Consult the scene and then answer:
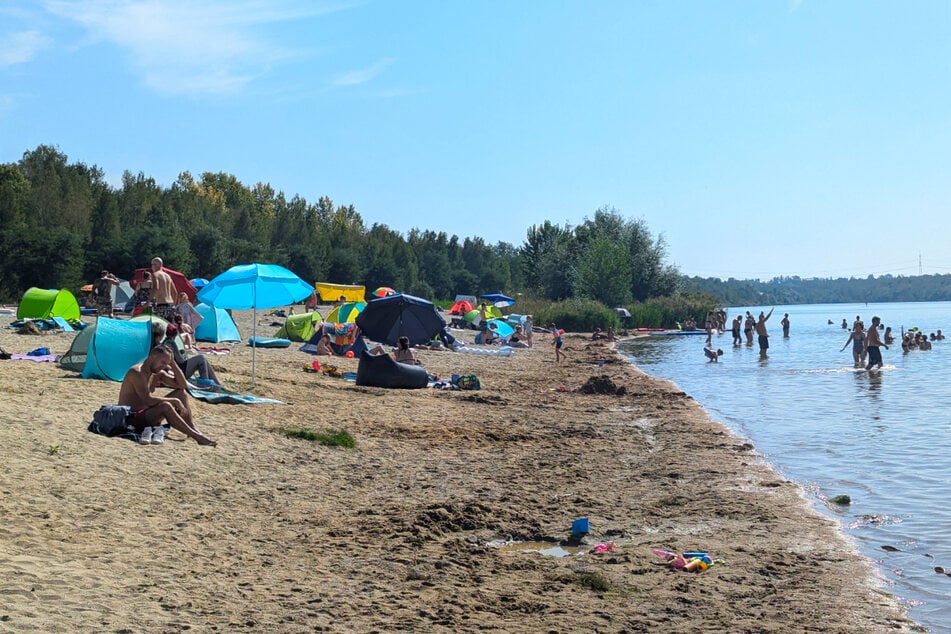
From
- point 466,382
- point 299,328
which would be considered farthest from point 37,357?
point 299,328

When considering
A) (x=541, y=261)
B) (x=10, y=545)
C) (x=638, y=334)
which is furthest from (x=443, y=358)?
(x=541, y=261)

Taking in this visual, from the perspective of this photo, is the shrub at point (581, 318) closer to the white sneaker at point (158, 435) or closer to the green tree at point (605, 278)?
the green tree at point (605, 278)

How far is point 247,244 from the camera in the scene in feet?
208

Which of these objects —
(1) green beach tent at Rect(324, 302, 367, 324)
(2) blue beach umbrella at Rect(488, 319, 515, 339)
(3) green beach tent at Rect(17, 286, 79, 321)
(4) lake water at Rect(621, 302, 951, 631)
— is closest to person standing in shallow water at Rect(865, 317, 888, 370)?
(4) lake water at Rect(621, 302, 951, 631)

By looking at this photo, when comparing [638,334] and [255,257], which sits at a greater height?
[255,257]

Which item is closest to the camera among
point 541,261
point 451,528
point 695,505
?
point 451,528

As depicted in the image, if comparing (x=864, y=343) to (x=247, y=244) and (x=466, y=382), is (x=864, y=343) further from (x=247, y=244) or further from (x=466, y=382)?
(x=247, y=244)

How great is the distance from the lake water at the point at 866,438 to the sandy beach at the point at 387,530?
1.41 feet

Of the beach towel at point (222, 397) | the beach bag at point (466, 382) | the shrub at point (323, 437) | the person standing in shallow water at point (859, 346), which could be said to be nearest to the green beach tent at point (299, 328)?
the beach bag at point (466, 382)

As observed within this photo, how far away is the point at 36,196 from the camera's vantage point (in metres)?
51.9

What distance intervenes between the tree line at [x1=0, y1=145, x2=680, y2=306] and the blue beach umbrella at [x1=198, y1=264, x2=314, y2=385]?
1123 inches

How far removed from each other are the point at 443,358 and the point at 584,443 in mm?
13213

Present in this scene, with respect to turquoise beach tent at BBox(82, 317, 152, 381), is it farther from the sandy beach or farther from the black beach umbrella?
the black beach umbrella

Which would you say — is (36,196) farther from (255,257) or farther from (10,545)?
(10,545)
